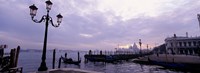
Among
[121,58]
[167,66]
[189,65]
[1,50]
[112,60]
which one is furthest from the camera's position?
[121,58]

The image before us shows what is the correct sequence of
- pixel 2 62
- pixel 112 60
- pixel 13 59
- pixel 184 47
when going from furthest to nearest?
pixel 184 47 → pixel 112 60 → pixel 2 62 → pixel 13 59

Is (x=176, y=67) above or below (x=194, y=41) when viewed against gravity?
below

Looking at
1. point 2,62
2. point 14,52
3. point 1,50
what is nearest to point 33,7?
point 14,52

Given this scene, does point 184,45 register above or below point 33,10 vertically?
below

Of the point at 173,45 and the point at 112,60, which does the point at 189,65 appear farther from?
the point at 173,45

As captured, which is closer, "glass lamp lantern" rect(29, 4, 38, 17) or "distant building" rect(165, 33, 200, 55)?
"glass lamp lantern" rect(29, 4, 38, 17)

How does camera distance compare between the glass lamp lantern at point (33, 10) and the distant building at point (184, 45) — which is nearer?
the glass lamp lantern at point (33, 10)

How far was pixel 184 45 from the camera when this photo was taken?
65750 mm

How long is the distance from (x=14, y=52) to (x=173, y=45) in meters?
66.8

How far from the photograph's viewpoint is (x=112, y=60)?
51969 millimetres

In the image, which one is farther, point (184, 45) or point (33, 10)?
point (184, 45)

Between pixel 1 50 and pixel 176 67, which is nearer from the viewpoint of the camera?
pixel 1 50

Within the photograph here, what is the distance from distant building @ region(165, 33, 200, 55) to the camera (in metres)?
62.2

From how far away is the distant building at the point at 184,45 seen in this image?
204 feet
